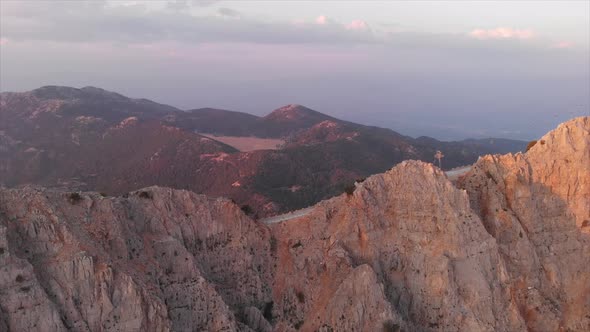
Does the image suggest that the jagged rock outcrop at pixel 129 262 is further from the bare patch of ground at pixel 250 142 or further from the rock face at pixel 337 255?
the bare patch of ground at pixel 250 142

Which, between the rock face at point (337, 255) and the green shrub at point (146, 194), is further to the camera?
the green shrub at point (146, 194)


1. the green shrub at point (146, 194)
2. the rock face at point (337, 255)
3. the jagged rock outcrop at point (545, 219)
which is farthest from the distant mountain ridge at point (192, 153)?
the green shrub at point (146, 194)

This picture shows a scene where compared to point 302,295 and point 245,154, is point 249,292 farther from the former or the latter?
point 245,154

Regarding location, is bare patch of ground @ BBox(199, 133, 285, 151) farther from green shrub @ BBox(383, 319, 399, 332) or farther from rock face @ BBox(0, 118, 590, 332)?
green shrub @ BBox(383, 319, 399, 332)

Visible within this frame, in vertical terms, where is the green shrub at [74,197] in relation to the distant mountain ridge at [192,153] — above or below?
above

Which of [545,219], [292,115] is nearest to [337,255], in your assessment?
[545,219]

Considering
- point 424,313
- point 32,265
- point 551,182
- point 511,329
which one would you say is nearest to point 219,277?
point 32,265
